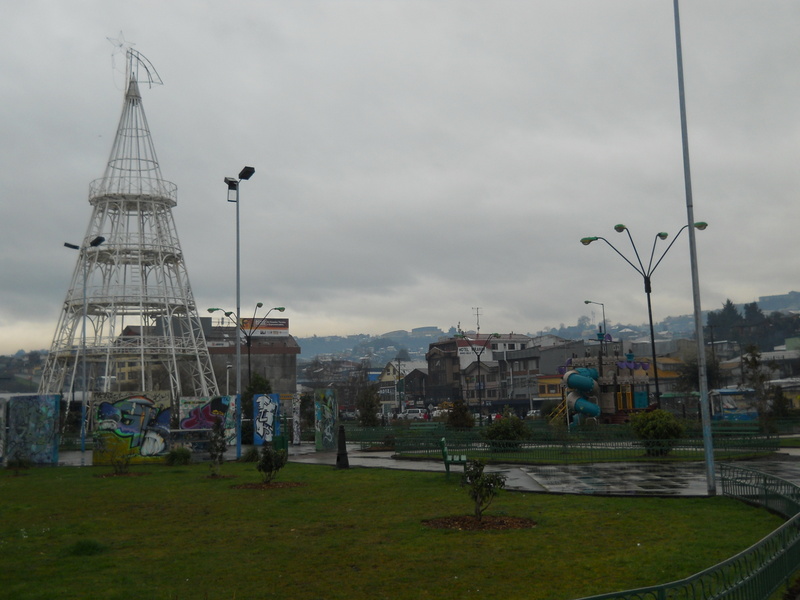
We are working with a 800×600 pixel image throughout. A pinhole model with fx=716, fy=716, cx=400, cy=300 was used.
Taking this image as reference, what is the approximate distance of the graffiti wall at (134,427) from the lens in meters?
31.2

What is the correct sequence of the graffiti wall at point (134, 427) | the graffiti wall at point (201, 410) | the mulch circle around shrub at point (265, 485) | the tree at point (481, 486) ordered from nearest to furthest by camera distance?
the tree at point (481, 486)
the mulch circle around shrub at point (265, 485)
the graffiti wall at point (134, 427)
the graffiti wall at point (201, 410)

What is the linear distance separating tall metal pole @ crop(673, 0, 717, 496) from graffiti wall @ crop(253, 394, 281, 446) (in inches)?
1087

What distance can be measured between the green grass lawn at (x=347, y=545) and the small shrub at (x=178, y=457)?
11.0m

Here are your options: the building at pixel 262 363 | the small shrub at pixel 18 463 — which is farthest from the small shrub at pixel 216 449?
the building at pixel 262 363

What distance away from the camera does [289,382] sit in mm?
110250

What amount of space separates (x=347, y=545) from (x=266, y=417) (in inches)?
1194

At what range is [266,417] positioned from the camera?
Answer: 1615 inches

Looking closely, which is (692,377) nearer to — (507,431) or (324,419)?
(324,419)

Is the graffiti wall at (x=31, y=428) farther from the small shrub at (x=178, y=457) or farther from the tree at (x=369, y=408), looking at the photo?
the tree at (x=369, y=408)

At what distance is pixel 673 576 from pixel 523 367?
103732mm

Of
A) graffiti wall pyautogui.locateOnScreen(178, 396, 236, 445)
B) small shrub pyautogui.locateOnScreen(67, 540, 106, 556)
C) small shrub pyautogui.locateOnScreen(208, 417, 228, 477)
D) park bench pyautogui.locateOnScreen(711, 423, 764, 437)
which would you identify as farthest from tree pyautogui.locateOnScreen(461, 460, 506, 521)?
graffiti wall pyautogui.locateOnScreen(178, 396, 236, 445)

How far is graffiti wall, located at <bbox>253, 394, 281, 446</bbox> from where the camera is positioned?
1601 inches

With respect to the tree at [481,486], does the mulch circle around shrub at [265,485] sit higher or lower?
lower

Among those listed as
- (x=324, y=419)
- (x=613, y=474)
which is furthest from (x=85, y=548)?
(x=324, y=419)
